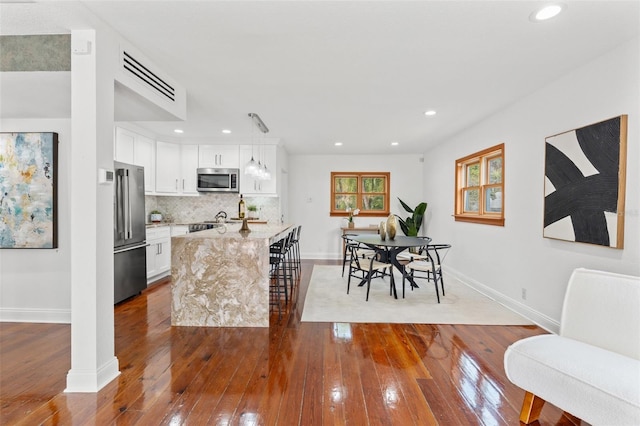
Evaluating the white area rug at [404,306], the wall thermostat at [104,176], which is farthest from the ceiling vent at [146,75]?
the white area rug at [404,306]

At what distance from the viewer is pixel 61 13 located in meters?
1.92

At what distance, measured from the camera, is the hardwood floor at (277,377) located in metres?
1.79

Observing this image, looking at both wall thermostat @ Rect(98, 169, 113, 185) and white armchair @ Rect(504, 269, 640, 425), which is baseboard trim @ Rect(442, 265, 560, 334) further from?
wall thermostat @ Rect(98, 169, 113, 185)

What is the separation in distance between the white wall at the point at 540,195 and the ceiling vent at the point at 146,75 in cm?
381

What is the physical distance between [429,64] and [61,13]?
272cm

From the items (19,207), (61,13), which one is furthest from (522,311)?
(19,207)

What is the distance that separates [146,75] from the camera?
256cm

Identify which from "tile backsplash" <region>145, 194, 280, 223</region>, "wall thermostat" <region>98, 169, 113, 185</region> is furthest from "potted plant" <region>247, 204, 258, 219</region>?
"wall thermostat" <region>98, 169, 113, 185</region>

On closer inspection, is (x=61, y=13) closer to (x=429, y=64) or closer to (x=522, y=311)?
(x=429, y=64)

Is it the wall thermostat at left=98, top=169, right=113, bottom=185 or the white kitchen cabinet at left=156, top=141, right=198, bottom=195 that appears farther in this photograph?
the white kitchen cabinet at left=156, top=141, right=198, bottom=195

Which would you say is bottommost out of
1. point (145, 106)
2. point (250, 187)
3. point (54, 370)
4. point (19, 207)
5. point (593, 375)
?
point (54, 370)

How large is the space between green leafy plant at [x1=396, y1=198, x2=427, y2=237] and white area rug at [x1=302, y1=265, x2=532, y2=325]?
1933 millimetres

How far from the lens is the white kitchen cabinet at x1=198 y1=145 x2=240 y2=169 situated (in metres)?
5.77

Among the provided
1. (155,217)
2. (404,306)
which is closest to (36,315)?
(155,217)
